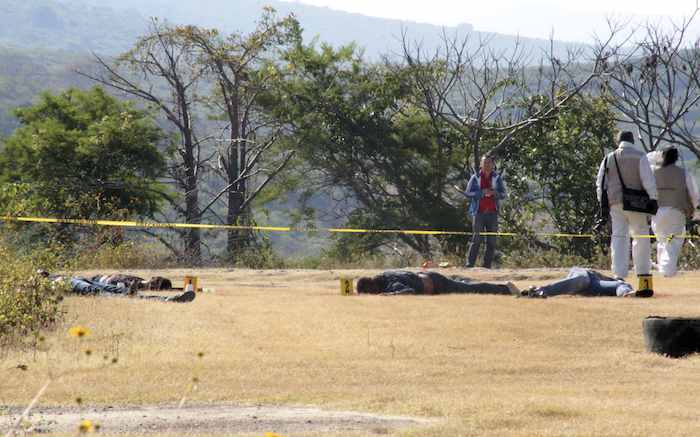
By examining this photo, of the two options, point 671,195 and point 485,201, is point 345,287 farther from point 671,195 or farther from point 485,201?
point 485,201

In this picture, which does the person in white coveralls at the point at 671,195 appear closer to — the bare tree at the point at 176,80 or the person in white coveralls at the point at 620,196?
the person in white coveralls at the point at 620,196

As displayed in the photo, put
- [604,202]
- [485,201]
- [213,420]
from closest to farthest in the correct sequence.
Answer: [213,420], [604,202], [485,201]

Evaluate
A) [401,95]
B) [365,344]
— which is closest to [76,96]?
[401,95]

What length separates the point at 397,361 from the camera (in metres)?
11.3

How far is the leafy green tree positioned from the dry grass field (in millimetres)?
15798

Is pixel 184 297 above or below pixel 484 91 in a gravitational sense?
below

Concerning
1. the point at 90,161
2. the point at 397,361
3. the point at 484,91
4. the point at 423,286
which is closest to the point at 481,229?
the point at 423,286

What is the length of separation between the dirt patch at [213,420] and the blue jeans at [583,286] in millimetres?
8185

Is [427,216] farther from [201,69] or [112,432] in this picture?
[112,432]

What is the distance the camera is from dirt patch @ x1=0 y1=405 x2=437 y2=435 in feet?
26.1

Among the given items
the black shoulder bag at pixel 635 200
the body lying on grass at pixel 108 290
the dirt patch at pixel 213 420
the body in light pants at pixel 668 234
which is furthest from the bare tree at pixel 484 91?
the dirt patch at pixel 213 420

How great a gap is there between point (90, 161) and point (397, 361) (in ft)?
72.4

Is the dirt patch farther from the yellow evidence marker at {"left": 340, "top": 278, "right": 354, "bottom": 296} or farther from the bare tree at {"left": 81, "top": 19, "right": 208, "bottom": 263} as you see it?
the bare tree at {"left": 81, "top": 19, "right": 208, "bottom": 263}

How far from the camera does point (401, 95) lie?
35219 millimetres
